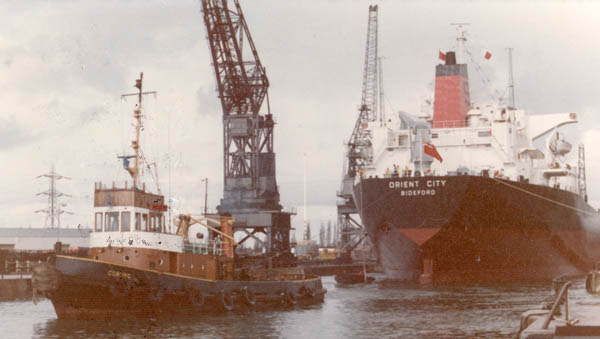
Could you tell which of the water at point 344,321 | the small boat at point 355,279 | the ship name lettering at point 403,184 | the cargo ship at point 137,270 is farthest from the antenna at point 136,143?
the small boat at point 355,279

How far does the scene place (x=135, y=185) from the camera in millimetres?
33750

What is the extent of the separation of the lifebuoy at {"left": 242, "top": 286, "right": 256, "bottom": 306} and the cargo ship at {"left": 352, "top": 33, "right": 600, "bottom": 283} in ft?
54.2

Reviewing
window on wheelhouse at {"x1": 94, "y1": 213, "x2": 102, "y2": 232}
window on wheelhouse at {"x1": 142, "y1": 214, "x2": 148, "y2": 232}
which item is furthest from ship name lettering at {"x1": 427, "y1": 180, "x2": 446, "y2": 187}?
window on wheelhouse at {"x1": 94, "y1": 213, "x2": 102, "y2": 232}

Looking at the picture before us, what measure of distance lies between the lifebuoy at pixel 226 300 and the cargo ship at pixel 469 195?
725 inches

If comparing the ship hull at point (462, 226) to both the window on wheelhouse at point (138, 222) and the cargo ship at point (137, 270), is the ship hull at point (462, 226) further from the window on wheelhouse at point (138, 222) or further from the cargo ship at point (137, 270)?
the window on wheelhouse at point (138, 222)

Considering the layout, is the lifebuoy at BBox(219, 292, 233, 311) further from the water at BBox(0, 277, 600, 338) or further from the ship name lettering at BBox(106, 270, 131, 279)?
the ship name lettering at BBox(106, 270, 131, 279)

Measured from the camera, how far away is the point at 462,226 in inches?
1975

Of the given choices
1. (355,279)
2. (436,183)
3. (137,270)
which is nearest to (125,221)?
(137,270)

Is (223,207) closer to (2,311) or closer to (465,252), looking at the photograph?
(465,252)

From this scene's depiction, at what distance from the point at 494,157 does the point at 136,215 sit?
32263mm

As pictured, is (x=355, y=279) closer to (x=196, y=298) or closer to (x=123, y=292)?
(x=196, y=298)

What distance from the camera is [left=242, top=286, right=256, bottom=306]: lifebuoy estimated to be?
37188 millimetres

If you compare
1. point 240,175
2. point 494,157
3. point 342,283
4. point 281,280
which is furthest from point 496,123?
point 240,175

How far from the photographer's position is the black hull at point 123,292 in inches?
1222
